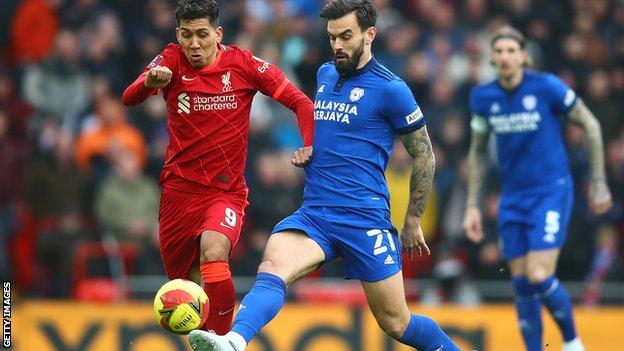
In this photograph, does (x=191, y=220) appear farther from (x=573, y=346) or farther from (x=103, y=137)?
(x=103, y=137)

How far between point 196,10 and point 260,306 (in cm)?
213

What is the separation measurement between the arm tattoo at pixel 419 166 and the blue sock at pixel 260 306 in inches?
45.3

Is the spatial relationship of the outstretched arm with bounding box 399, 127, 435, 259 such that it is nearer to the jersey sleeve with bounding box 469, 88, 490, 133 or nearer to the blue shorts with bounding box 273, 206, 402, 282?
the blue shorts with bounding box 273, 206, 402, 282

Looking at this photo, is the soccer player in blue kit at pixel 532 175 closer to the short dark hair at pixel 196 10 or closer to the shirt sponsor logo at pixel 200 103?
the shirt sponsor logo at pixel 200 103

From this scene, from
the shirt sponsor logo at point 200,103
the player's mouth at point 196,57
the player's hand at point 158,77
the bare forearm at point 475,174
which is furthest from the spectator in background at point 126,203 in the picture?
the player's hand at point 158,77

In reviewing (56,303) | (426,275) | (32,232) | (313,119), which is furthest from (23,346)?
(313,119)

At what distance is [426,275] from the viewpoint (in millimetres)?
15844

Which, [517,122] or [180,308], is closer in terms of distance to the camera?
[180,308]

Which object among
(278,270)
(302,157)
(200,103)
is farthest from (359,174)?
(200,103)

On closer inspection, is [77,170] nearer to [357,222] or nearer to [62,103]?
[62,103]

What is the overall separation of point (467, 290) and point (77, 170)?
4.64m

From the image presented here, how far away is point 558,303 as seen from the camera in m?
11.2

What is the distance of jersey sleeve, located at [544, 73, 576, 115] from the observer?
11.4 metres

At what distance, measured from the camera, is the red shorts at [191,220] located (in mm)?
9242
